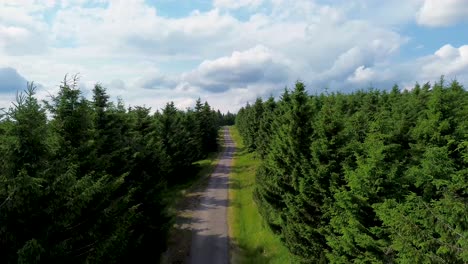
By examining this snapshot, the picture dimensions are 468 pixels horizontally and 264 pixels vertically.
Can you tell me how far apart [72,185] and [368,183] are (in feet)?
37.4

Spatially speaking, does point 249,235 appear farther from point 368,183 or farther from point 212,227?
point 368,183

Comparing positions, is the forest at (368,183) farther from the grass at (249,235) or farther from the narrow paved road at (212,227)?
the narrow paved road at (212,227)

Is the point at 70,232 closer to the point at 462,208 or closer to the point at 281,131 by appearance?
the point at 462,208

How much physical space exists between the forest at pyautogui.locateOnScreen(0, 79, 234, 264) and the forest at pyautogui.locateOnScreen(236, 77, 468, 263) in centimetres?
852

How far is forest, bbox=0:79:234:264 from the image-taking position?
9.96 m

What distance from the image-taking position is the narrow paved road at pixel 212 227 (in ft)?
89.2

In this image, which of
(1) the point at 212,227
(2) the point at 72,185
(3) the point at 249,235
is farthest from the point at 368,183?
(1) the point at 212,227

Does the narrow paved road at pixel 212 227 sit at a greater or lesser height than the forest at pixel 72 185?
lesser

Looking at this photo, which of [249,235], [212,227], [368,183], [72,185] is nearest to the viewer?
[72,185]

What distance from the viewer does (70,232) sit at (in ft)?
41.8

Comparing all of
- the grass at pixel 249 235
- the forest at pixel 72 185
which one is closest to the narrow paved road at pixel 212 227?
the grass at pixel 249 235

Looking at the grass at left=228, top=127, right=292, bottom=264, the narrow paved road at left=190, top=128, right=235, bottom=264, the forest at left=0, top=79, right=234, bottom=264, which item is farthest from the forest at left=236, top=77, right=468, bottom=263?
the forest at left=0, top=79, right=234, bottom=264

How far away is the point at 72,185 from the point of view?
11.2 meters

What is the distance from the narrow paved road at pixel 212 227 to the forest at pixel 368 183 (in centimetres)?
499
